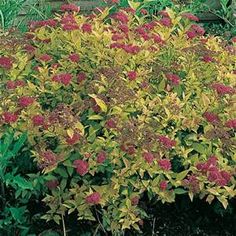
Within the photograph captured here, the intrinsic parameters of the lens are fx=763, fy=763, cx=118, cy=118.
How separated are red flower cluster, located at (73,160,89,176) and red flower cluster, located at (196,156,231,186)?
1.94 feet

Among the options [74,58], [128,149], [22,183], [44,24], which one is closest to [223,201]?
[128,149]

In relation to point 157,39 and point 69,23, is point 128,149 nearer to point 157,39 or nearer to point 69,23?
point 157,39

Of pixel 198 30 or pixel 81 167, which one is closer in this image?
pixel 81 167

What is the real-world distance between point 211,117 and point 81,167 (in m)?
0.82

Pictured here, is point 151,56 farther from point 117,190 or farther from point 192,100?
point 117,190

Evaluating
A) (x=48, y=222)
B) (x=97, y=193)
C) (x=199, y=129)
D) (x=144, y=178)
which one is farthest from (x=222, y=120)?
(x=48, y=222)

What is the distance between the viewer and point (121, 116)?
3932 millimetres

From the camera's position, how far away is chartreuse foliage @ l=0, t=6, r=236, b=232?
3.81 metres

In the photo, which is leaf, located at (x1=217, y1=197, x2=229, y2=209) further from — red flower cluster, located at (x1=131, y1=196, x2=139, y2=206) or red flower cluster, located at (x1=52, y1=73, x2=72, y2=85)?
red flower cluster, located at (x1=52, y1=73, x2=72, y2=85)

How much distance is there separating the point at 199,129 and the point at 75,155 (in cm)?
81

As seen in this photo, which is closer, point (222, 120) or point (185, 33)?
point (222, 120)

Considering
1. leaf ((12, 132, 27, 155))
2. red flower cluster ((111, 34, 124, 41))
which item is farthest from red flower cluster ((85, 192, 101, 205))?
red flower cluster ((111, 34, 124, 41))

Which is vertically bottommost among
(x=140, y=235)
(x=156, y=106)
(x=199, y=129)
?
(x=140, y=235)

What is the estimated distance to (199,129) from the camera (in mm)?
4281
